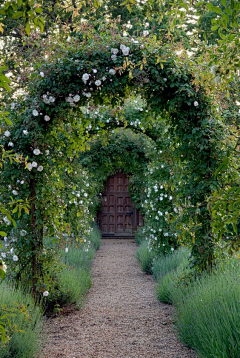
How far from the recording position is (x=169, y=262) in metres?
6.00

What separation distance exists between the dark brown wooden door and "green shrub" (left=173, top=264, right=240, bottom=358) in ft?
28.9

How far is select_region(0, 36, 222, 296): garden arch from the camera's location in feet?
12.6

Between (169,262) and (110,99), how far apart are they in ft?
9.31

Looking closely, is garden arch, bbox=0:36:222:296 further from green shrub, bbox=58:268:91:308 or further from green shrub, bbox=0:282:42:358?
green shrub, bbox=58:268:91:308

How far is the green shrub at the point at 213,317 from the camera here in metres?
2.73

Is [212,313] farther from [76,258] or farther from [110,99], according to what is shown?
[76,258]

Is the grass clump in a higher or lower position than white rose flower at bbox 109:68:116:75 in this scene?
lower

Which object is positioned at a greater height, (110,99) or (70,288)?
(110,99)

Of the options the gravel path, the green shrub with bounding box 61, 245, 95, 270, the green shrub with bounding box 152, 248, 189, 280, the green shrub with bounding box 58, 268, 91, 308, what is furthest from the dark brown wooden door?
the green shrub with bounding box 58, 268, 91, 308

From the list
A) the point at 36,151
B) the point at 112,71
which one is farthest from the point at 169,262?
the point at 112,71

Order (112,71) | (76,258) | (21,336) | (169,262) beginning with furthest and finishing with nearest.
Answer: (76,258) < (169,262) < (112,71) < (21,336)

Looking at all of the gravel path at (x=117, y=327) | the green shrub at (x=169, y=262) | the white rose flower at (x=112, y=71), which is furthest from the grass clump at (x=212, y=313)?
the white rose flower at (x=112, y=71)

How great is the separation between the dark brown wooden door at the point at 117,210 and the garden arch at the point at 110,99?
8.60m

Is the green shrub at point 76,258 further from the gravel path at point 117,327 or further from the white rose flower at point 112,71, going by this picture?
the white rose flower at point 112,71
